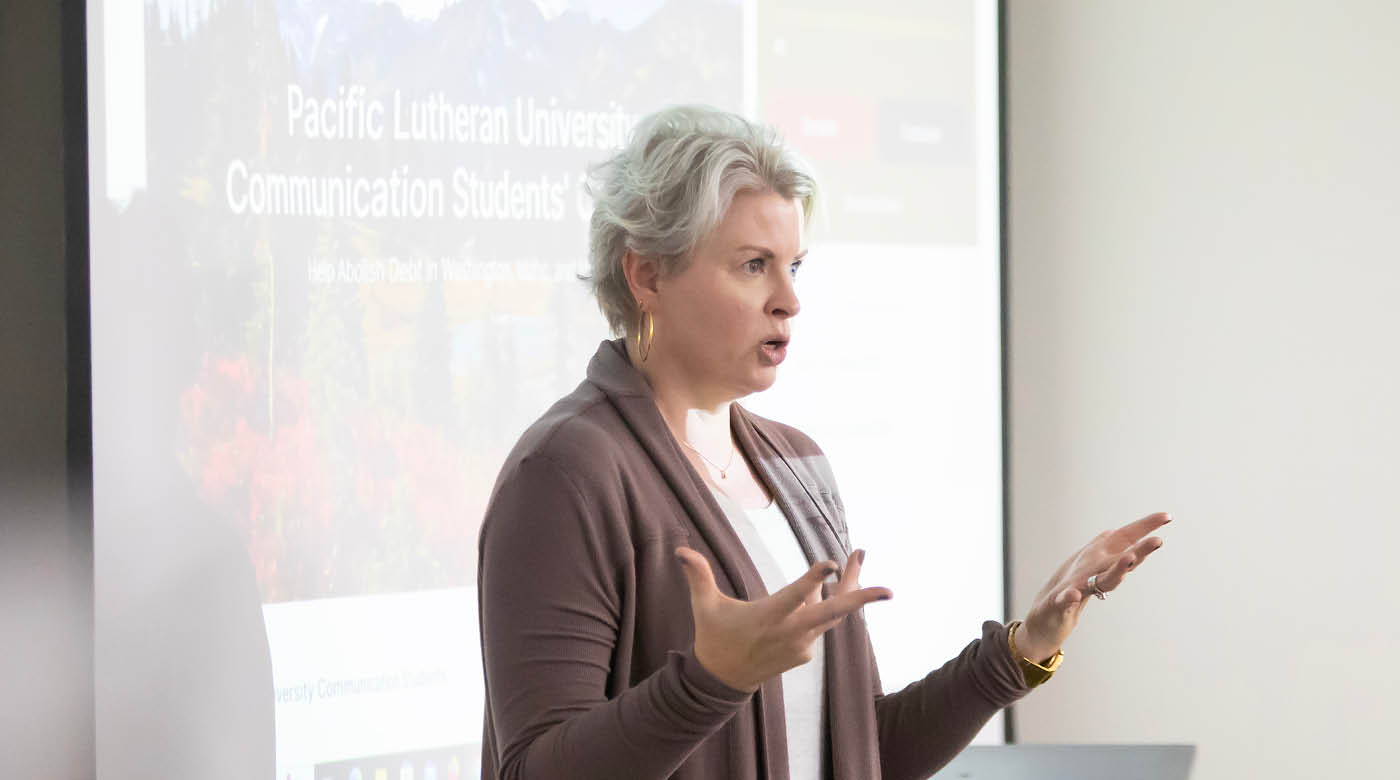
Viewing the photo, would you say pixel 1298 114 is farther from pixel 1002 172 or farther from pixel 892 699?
pixel 892 699

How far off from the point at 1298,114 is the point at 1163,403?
0.70m

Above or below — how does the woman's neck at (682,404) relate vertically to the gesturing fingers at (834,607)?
above

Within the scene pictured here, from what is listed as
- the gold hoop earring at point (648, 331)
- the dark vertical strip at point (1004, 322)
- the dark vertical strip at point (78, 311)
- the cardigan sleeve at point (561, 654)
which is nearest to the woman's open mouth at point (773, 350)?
the gold hoop earring at point (648, 331)

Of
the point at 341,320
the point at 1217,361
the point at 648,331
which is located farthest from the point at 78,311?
the point at 1217,361

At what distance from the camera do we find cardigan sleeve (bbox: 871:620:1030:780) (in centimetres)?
150

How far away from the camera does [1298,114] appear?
9.09ft

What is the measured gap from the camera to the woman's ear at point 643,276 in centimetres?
142

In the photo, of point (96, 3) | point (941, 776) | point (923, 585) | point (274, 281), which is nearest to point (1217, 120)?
point (923, 585)

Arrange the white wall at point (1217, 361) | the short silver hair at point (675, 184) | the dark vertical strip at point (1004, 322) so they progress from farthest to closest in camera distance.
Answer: the dark vertical strip at point (1004, 322)
the white wall at point (1217, 361)
the short silver hair at point (675, 184)

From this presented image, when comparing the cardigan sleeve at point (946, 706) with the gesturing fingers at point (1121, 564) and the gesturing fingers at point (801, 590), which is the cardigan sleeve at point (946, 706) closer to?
the gesturing fingers at point (1121, 564)

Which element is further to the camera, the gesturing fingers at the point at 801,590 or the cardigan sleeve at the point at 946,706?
the cardigan sleeve at the point at 946,706

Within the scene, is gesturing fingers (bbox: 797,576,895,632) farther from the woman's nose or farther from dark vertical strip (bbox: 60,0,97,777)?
dark vertical strip (bbox: 60,0,97,777)

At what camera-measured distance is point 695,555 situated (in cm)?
111

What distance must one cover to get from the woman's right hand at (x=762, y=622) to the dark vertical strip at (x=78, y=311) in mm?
1120
